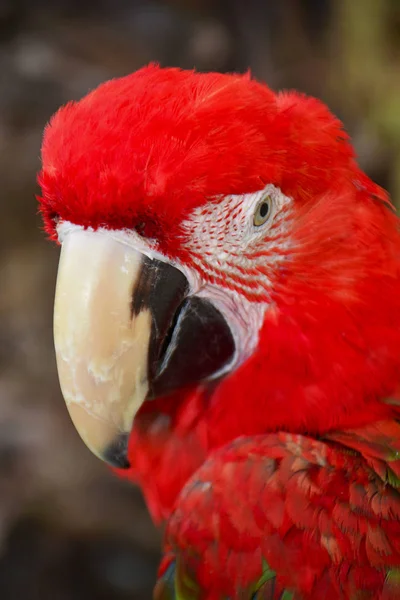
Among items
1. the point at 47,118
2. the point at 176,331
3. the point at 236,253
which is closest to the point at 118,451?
the point at 176,331

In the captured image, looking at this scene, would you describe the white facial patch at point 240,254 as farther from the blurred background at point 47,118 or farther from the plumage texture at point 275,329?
the blurred background at point 47,118

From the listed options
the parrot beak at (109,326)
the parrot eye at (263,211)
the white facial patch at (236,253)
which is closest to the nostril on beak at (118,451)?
the parrot beak at (109,326)

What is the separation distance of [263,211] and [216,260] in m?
0.08

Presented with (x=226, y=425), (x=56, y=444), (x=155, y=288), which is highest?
(x=155, y=288)

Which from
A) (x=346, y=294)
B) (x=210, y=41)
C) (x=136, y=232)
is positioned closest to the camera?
(x=136, y=232)

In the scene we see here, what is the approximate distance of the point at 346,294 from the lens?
2.53 feet

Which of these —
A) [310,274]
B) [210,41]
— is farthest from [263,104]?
[210,41]

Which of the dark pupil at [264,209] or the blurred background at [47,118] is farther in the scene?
the blurred background at [47,118]

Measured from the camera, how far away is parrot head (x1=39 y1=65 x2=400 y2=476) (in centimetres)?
65

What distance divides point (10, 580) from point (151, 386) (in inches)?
41.3

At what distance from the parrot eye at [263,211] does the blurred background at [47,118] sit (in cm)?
69

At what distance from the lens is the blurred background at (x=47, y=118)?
1.54 metres

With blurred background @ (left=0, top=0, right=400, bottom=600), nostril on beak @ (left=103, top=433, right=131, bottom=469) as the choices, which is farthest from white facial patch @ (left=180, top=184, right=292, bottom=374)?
blurred background @ (left=0, top=0, right=400, bottom=600)

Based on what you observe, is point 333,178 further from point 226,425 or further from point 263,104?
point 226,425
